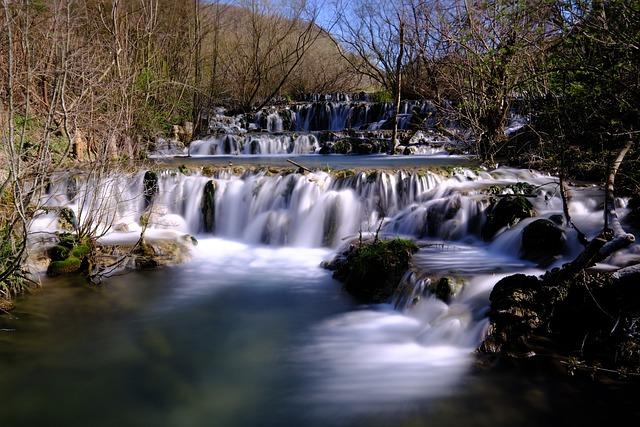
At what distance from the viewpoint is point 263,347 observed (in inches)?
223

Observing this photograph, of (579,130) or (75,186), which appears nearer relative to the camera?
(579,130)

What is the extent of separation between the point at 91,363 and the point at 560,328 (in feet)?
15.3

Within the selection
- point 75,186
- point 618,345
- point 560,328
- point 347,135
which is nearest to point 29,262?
point 75,186

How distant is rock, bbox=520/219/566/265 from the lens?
6.89 metres

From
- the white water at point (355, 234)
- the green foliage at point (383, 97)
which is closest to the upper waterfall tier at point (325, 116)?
the green foliage at point (383, 97)

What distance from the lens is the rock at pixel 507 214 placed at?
318 inches

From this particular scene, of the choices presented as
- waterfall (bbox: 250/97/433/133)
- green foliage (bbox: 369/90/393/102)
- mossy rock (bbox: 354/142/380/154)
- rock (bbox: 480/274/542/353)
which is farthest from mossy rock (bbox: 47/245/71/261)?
green foliage (bbox: 369/90/393/102)

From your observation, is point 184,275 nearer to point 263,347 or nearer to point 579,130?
point 263,347

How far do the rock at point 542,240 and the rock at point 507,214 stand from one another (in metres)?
0.85

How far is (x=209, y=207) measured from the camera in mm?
10562

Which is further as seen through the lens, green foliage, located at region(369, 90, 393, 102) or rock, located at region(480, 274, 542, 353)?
green foliage, located at region(369, 90, 393, 102)

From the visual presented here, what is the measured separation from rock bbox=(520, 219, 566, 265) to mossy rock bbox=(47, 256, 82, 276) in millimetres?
6396

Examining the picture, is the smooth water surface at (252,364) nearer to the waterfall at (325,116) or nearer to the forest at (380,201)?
the forest at (380,201)

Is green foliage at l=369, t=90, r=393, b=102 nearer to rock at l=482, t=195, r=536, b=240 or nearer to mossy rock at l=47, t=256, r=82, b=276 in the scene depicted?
rock at l=482, t=195, r=536, b=240
